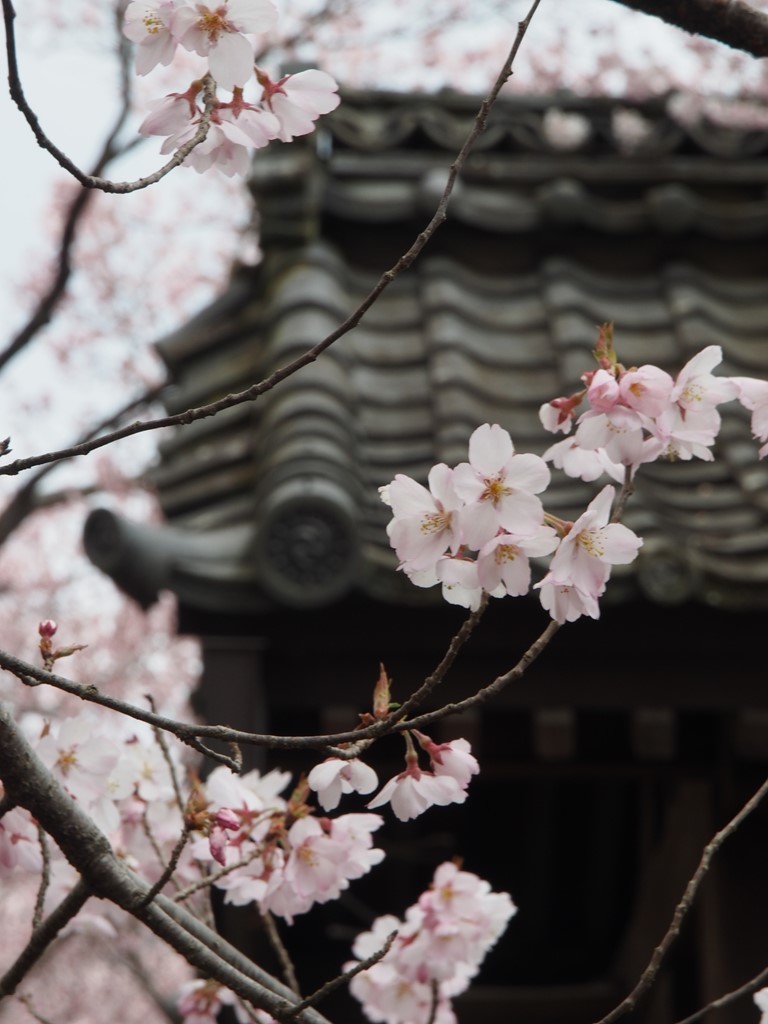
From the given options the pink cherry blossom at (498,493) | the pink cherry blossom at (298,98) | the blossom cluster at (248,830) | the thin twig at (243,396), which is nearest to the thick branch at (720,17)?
the pink cherry blossom at (298,98)

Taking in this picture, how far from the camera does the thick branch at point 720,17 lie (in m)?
1.63

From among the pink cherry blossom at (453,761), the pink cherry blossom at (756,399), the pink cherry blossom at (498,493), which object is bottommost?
the pink cherry blossom at (453,761)

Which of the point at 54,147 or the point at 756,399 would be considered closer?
the point at 54,147

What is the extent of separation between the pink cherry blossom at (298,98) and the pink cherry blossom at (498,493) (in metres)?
0.43

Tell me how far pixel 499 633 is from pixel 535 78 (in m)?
9.16

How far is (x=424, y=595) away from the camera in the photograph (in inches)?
103

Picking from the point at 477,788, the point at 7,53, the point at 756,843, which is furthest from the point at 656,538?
the point at 7,53

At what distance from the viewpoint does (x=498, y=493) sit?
1352mm

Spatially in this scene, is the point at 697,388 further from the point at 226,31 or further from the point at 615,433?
the point at 226,31

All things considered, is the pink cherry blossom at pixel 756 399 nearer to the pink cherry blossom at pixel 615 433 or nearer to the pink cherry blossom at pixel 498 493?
the pink cherry blossom at pixel 615 433

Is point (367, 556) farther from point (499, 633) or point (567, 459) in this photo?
point (567, 459)

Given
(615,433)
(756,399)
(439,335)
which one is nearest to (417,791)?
(615,433)

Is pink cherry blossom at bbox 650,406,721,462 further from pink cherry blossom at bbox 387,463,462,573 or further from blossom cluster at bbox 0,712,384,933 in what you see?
blossom cluster at bbox 0,712,384,933

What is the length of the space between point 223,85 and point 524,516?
0.56m
